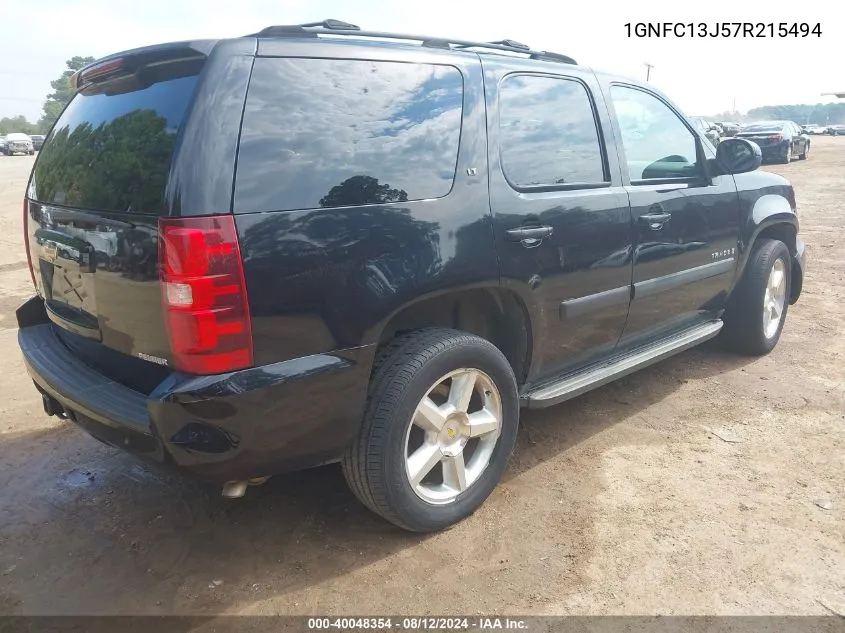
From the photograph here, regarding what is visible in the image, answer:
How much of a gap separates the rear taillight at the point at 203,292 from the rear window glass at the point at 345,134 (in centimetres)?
15

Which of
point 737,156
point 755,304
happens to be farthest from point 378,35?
point 755,304

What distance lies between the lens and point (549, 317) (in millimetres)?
2971

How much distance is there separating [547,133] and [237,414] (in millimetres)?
1930

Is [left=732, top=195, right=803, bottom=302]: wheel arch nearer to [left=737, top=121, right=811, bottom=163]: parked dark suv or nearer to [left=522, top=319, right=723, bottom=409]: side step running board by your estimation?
[left=522, top=319, right=723, bottom=409]: side step running board

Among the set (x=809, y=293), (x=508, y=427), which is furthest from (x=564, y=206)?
(x=809, y=293)

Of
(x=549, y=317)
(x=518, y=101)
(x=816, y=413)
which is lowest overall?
(x=816, y=413)

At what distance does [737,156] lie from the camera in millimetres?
4074

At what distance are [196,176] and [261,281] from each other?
0.37 m

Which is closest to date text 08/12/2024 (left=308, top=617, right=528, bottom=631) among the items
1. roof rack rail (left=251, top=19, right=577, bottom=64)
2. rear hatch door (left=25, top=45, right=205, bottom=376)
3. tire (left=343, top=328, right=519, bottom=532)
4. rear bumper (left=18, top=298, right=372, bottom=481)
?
tire (left=343, top=328, right=519, bottom=532)

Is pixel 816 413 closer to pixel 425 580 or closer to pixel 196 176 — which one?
pixel 425 580

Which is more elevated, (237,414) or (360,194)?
(360,194)

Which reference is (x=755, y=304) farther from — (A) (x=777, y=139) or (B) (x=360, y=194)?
(A) (x=777, y=139)

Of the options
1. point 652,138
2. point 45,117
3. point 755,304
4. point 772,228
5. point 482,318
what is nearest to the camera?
point 482,318

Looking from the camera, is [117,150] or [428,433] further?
[428,433]
